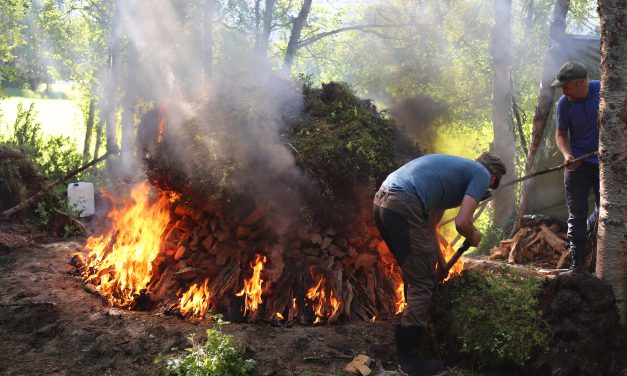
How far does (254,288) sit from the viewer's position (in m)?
5.32

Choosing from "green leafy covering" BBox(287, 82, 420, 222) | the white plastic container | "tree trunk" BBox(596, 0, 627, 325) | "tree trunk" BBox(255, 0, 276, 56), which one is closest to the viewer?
"tree trunk" BBox(596, 0, 627, 325)

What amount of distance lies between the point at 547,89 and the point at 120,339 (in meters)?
7.74

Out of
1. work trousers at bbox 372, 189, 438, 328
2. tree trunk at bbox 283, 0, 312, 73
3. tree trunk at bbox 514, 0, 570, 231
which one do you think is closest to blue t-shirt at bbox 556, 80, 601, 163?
work trousers at bbox 372, 189, 438, 328

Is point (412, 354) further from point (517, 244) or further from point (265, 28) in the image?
point (265, 28)

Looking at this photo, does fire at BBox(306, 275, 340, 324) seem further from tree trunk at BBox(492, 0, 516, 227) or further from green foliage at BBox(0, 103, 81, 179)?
green foliage at BBox(0, 103, 81, 179)

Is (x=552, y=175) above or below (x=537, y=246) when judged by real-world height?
above

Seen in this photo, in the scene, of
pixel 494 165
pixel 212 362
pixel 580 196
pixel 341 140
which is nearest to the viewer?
pixel 212 362

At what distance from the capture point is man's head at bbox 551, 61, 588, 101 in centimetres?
527

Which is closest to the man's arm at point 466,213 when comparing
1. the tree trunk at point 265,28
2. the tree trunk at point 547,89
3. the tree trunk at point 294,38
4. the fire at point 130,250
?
the fire at point 130,250

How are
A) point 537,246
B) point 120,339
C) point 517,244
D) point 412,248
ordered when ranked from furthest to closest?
point 517,244 < point 537,246 < point 120,339 < point 412,248

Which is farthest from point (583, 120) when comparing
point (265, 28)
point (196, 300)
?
point (265, 28)

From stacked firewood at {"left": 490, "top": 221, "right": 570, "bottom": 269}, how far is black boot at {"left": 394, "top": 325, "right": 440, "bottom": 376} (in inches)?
167

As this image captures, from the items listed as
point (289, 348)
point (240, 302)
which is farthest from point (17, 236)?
point (289, 348)

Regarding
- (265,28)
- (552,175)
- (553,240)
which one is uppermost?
(265,28)
